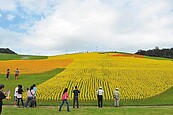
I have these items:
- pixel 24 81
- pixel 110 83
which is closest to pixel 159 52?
pixel 110 83

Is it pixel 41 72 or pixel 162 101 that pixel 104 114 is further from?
pixel 41 72

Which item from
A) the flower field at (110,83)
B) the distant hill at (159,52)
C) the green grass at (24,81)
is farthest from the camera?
the distant hill at (159,52)

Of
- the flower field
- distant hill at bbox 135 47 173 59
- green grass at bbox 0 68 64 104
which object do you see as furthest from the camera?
distant hill at bbox 135 47 173 59

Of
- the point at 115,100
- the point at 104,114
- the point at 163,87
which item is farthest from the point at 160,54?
the point at 104,114

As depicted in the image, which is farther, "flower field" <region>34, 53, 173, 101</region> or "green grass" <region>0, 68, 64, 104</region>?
"green grass" <region>0, 68, 64, 104</region>

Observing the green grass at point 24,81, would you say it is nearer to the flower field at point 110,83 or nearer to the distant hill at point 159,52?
the flower field at point 110,83

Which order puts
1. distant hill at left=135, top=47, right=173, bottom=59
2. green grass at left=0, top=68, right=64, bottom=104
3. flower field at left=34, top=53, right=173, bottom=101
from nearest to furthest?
flower field at left=34, top=53, right=173, bottom=101 < green grass at left=0, top=68, right=64, bottom=104 < distant hill at left=135, top=47, right=173, bottom=59

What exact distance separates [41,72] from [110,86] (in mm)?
16486

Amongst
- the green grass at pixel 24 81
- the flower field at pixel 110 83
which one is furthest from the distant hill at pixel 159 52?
the green grass at pixel 24 81

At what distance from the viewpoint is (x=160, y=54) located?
345 feet

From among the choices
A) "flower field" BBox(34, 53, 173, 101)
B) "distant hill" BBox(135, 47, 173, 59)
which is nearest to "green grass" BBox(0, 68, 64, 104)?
"flower field" BBox(34, 53, 173, 101)

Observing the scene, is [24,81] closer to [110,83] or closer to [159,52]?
[110,83]

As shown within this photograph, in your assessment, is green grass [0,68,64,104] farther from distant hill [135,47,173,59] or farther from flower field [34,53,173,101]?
distant hill [135,47,173,59]

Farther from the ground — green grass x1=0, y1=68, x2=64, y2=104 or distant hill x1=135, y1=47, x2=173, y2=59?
distant hill x1=135, y1=47, x2=173, y2=59
